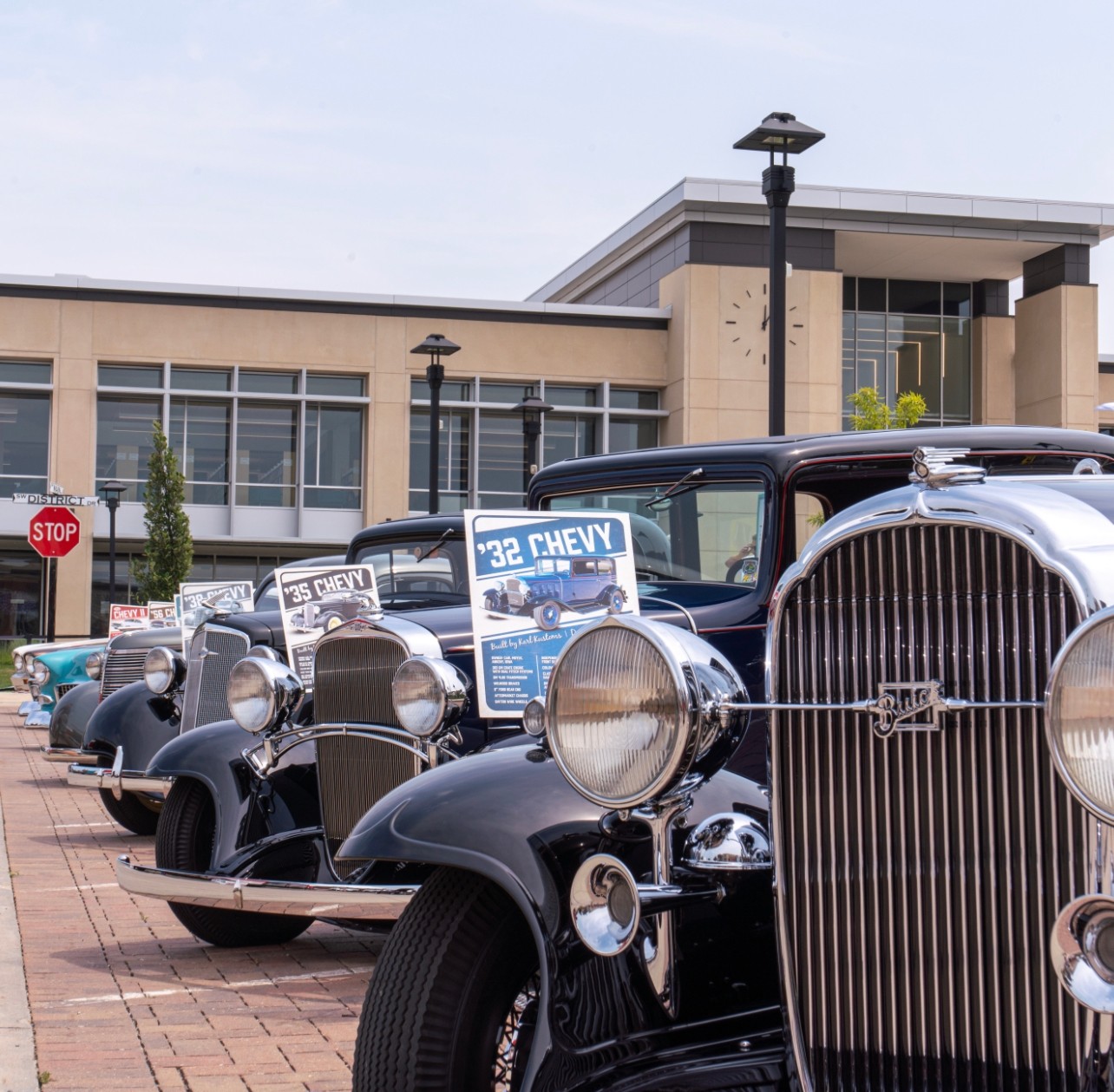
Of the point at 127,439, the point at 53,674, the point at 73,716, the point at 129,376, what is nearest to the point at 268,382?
the point at 129,376

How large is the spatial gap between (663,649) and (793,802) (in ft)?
1.12

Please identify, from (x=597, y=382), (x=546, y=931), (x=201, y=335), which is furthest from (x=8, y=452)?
(x=546, y=931)

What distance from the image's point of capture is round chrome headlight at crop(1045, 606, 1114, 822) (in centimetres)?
206

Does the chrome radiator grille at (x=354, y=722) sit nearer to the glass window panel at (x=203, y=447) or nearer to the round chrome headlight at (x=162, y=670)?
the round chrome headlight at (x=162, y=670)

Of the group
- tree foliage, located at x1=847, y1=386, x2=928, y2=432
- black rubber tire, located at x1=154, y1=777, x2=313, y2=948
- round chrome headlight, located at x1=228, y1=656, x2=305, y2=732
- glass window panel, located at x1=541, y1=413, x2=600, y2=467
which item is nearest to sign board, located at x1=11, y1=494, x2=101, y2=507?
tree foliage, located at x1=847, y1=386, x2=928, y2=432

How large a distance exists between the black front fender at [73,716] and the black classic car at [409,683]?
5516mm

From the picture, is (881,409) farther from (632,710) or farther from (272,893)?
(632,710)

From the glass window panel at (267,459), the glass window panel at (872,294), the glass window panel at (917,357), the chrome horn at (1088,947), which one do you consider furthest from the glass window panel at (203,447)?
the chrome horn at (1088,947)

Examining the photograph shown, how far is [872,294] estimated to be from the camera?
119 feet

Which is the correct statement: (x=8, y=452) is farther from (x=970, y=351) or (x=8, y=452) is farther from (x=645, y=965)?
(x=645, y=965)

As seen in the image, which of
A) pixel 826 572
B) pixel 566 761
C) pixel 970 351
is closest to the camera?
pixel 826 572

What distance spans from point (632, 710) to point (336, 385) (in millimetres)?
31958

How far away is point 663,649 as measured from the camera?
104 inches

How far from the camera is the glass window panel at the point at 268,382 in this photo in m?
33.7
